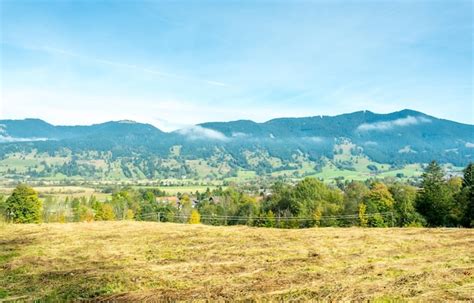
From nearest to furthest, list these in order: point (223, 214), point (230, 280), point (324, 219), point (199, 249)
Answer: point (230, 280) → point (199, 249) → point (324, 219) → point (223, 214)

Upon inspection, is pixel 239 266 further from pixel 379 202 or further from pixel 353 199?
pixel 353 199

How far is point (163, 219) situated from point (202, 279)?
69477mm

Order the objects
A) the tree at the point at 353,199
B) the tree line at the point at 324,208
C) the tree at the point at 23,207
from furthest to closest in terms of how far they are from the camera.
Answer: the tree at the point at 353,199, the tree line at the point at 324,208, the tree at the point at 23,207

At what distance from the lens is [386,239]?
16.7 metres

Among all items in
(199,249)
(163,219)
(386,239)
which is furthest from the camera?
(163,219)

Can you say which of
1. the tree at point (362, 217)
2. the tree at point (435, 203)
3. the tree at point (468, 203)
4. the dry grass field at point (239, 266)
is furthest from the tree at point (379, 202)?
the dry grass field at point (239, 266)

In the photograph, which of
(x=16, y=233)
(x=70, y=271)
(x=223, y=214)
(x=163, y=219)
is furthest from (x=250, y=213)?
(x=70, y=271)

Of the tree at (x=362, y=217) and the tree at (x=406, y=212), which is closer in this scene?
the tree at (x=406, y=212)

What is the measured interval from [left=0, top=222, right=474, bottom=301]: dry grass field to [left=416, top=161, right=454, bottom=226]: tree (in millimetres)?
36867

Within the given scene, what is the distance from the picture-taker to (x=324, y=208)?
223 ft

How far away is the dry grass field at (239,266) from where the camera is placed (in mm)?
9156

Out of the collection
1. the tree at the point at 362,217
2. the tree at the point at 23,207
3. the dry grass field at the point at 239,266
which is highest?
the dry grass field at the point at 239,266

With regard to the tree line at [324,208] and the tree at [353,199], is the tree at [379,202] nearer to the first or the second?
the tree line at [324,208]

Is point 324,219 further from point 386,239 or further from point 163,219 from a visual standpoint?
point 386,239
